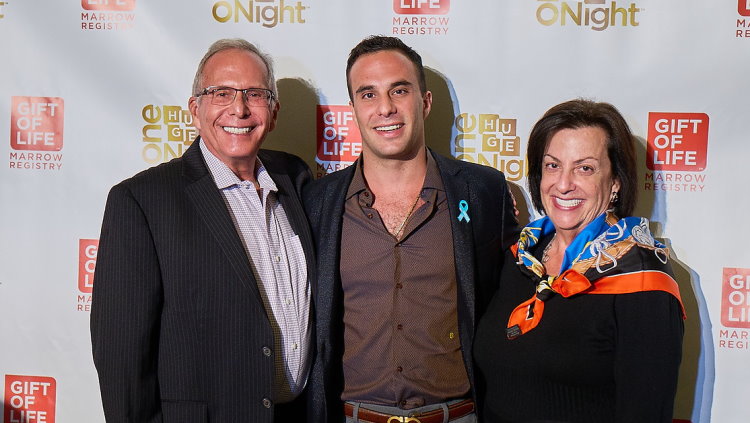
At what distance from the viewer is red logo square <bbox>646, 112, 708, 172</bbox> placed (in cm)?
261

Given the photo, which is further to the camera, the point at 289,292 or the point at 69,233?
the point at 69,233

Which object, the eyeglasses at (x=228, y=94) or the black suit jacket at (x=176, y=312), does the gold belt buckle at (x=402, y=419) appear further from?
the eyeglasses at (x=228, y=94)

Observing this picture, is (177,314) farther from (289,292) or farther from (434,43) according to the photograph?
(434,43)

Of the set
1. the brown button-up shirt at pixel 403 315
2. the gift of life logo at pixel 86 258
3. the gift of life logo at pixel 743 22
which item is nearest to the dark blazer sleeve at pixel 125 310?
the brown button-up shirt at pixel 403 315

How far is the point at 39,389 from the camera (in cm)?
291

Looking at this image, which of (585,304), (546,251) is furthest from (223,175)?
(585,304)

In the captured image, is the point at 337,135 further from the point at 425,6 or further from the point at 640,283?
the point at 640,283

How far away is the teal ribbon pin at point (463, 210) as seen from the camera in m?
2.24

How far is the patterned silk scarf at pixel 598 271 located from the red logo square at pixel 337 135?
0.99 m

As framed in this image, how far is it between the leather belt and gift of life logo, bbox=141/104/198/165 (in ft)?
4.28

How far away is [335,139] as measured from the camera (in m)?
2.79

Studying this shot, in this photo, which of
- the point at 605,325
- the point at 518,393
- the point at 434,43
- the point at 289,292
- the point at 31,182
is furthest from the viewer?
the point at 31,182

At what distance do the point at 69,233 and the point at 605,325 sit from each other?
218cm

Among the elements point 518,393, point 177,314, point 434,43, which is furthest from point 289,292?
point 434,43
